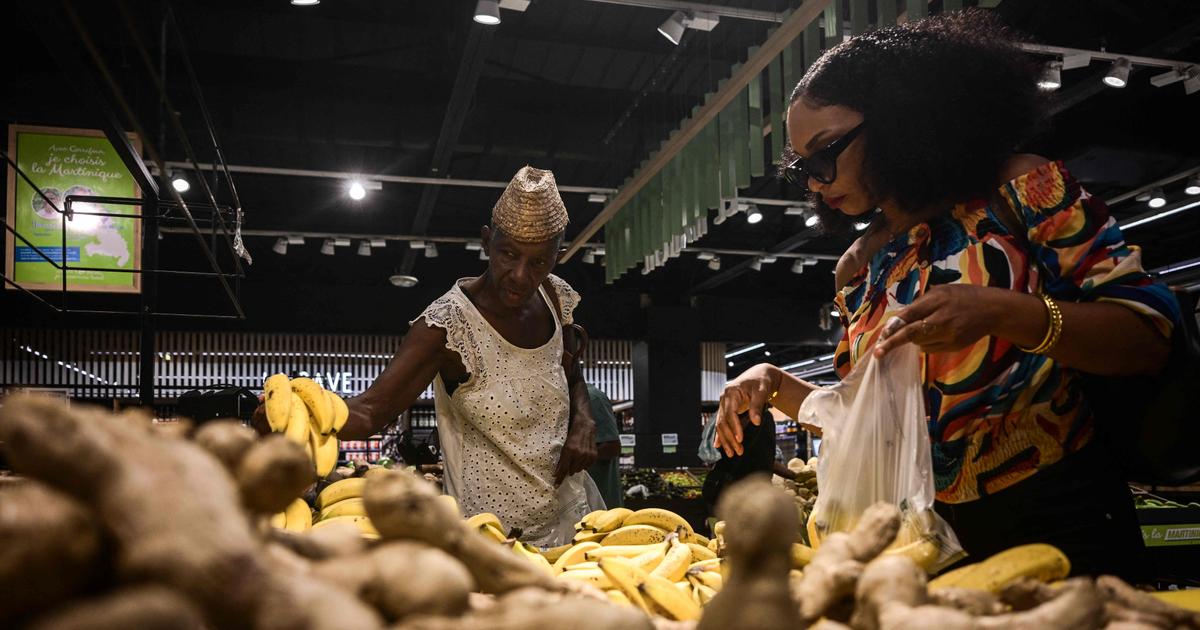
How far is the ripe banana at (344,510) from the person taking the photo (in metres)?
1.64

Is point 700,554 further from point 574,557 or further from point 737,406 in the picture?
point 737,406

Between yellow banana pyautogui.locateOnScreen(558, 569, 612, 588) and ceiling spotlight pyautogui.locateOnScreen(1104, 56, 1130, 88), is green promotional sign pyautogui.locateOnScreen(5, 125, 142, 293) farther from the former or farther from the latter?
ceiling spotlight pyautogui.locateOnScreen(1104, 56, 1130, 88)

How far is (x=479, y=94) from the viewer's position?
262 inches

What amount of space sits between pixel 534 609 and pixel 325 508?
4.25 feet

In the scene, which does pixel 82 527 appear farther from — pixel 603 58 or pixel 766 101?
pixel 603 58

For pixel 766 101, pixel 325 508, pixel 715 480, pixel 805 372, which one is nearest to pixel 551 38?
pixel 766 101

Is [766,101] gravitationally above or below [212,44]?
below

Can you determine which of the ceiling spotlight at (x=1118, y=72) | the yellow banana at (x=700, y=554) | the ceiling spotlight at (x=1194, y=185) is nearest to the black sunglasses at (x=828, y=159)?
the yellow banana at (x=700, y=554)

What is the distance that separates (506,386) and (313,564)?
188cm

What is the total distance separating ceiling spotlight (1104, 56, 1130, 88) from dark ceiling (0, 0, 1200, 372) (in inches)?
15.1

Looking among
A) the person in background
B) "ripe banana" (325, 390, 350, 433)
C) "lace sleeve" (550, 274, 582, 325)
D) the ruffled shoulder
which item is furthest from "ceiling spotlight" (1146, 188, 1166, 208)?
"ripe banana" (325, 390, 350, 433)

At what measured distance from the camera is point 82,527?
0.47m

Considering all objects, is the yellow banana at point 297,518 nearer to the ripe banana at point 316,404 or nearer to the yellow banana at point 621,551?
the ripe banana at point 316,404

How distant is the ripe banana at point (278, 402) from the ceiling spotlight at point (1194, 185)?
299 inches
